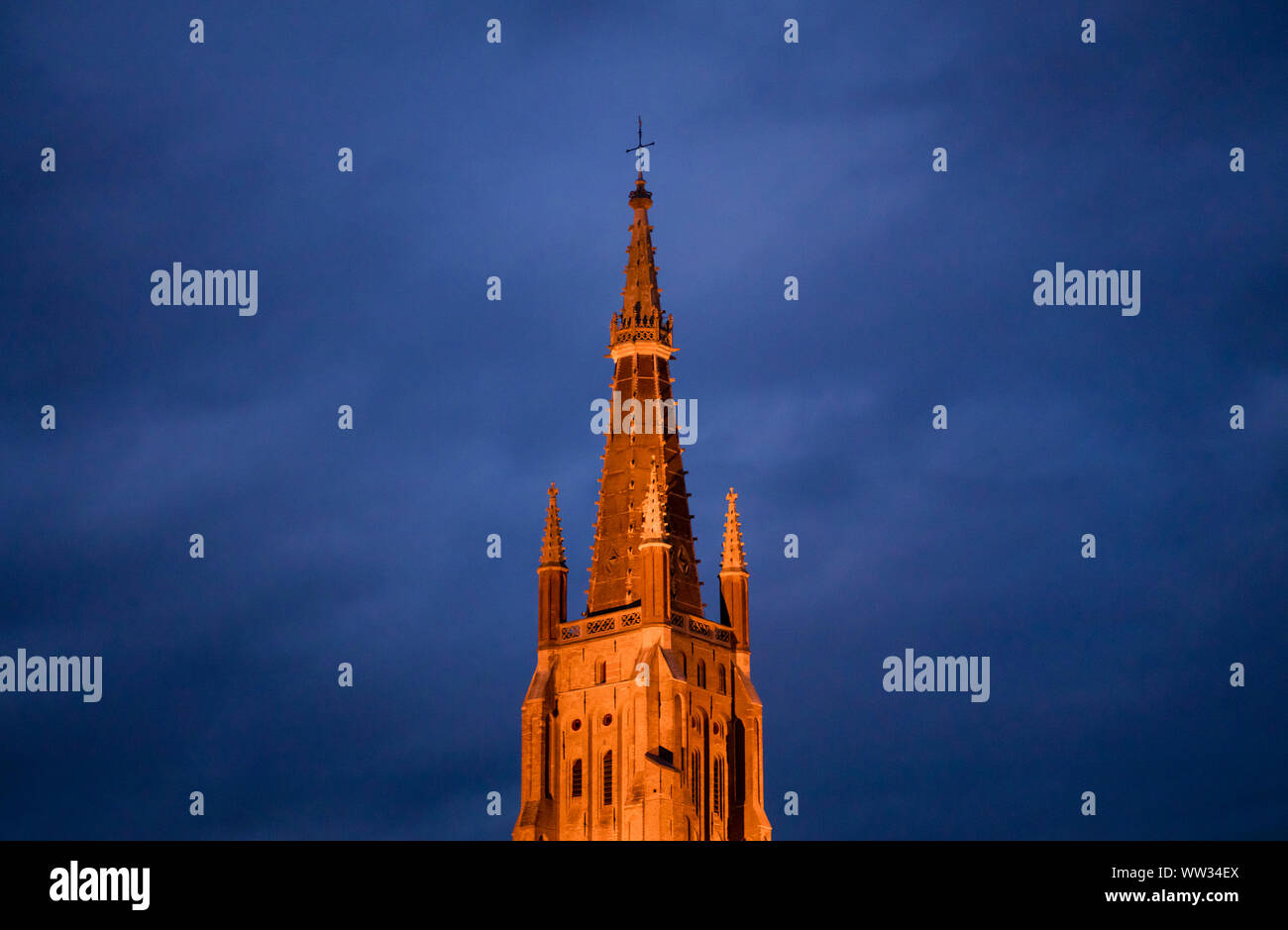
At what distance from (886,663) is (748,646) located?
54.6ft

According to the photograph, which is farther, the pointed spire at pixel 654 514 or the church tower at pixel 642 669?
the pointed spire at pixel 654 514

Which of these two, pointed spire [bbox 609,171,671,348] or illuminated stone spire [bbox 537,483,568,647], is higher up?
pointed spire [bbox 609,171,671,348]

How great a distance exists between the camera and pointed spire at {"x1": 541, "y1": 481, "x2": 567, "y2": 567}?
12469cm

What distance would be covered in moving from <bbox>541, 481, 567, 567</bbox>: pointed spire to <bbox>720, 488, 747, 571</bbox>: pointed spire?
30.0 feet

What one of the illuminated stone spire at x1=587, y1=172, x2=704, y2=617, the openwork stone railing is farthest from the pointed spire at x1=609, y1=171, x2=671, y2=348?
the openwork stone railing

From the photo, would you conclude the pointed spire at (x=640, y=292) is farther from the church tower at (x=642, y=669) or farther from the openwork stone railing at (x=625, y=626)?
the openwork stone railing at (x=625, y=626)

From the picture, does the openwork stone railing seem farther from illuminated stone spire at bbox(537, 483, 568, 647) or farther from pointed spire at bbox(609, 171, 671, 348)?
pointed spire at bbox(609, 171, 671, 348)

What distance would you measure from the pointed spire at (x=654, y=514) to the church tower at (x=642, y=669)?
0.08m

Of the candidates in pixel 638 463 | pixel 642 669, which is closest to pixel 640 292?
pixel 638 463

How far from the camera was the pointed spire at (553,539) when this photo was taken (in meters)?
125

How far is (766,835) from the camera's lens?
120250mm

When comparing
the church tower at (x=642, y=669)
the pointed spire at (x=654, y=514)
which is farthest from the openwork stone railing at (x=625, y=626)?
the pointed spire at (x=654, y=514)
